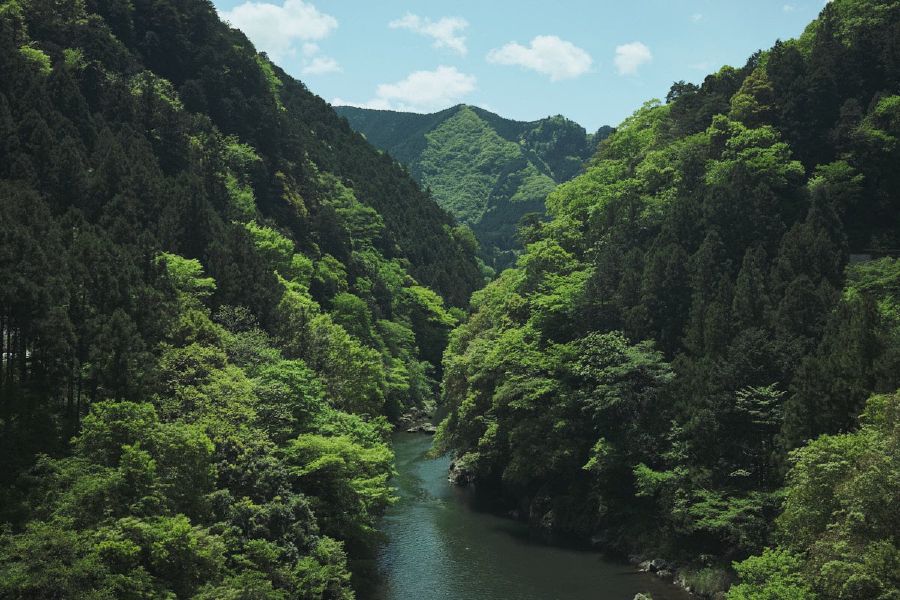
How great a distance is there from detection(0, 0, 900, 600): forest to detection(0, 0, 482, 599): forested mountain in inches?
8.3

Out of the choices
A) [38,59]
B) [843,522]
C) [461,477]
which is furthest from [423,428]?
[843,522]

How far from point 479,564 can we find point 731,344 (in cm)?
2109

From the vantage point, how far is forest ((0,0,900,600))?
112 ft

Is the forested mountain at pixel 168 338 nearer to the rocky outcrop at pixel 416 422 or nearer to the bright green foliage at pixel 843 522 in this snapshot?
the rocky outcrop at pixel 416 422

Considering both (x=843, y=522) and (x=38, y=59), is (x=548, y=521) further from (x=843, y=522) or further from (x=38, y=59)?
(x=38, y=59)

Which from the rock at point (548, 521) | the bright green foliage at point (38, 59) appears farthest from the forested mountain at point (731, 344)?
the bright green foliage at point (38, 59)

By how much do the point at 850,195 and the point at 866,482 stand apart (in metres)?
39.1

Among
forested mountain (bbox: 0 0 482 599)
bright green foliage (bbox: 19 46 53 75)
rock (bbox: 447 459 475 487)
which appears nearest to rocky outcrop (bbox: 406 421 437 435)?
forested mountain (bbox: 0 0 482 599)

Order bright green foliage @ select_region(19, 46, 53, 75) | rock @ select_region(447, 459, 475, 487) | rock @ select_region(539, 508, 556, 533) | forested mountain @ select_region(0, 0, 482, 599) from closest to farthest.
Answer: forested mountain @ select_region(0, 0, 482, 599), rock @ select_region(539, 508, 556, 533), rock @ select_region(447, 459, 475, 487), bright green foliage @ select_region(19, 46, 53, 75)

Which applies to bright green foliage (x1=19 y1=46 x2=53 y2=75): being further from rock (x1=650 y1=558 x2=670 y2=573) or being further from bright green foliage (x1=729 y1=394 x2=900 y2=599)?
bright green foliage (x1=729 y1=394 x2=900 y2=599)

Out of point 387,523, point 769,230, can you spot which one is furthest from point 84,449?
point 769,230

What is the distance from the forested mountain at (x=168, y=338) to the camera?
1305 inches

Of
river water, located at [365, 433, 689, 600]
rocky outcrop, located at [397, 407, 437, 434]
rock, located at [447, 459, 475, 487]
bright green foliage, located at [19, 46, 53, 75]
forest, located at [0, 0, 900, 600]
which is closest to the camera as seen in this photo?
forest, located at [0, 0, 900, 600]

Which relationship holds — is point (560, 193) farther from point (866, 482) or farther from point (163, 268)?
point (866, 482)
